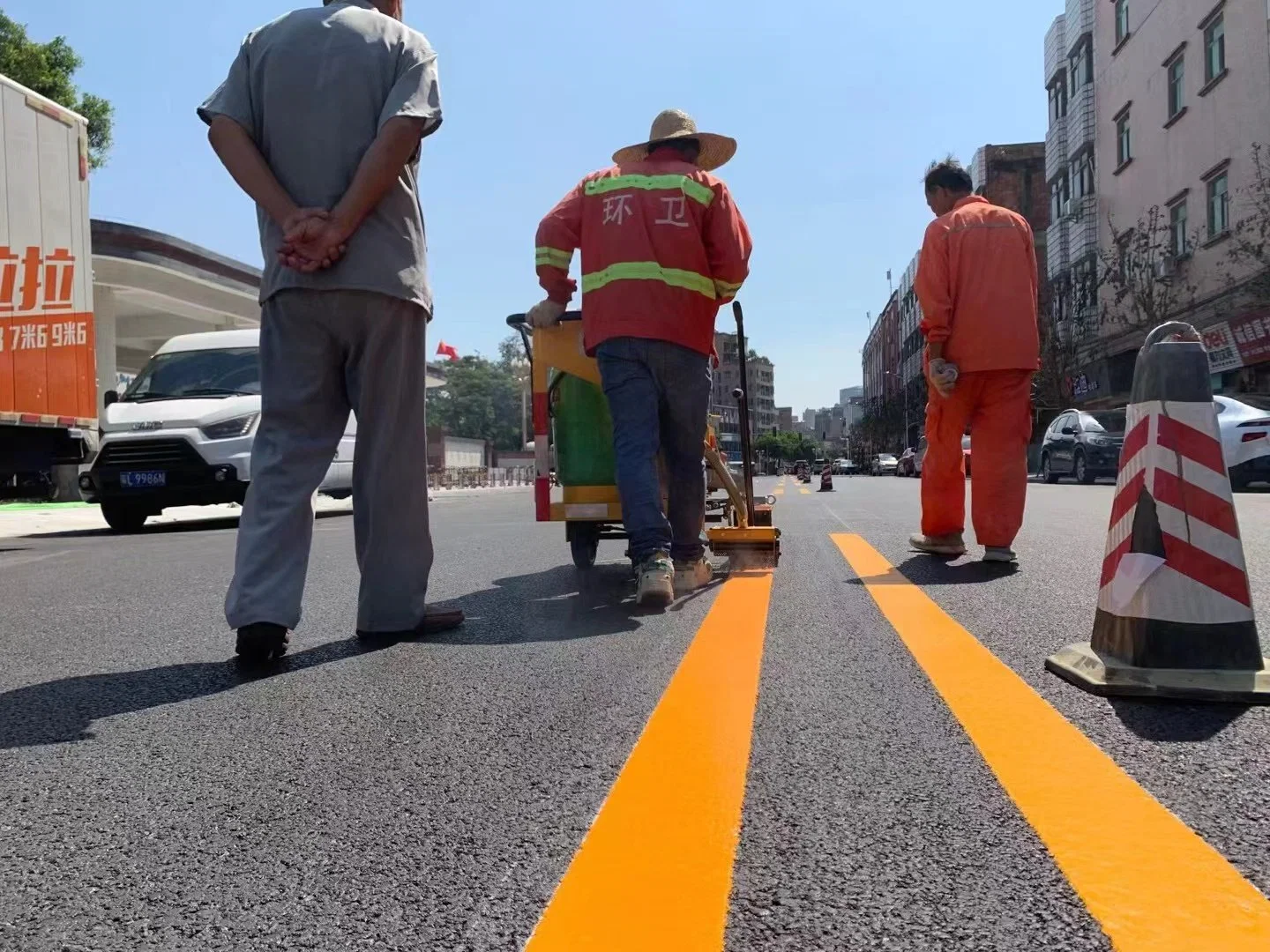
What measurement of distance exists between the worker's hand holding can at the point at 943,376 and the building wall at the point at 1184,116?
23.2 metres

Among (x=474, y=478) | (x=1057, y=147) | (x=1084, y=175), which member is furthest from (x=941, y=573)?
(x=474, y=478)

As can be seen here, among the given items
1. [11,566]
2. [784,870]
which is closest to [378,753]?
[784,870]

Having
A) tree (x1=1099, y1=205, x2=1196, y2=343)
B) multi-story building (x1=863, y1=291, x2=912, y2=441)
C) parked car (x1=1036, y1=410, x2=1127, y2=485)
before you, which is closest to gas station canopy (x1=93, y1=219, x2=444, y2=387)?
parked car (x1=1036, y1=410, x2=1127, y2=485)

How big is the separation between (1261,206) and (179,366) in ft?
73.7

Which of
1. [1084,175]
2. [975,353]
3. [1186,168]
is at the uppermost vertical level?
[1084,175]

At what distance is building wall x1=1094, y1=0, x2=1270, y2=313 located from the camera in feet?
80.5

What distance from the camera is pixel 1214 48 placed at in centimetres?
2642

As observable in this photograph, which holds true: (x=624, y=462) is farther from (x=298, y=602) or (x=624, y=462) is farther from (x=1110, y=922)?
(x=1110, y=922)

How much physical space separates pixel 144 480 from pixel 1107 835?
10.5 metres

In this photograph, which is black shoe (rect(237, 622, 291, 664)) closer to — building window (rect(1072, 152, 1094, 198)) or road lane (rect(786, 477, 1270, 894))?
road lane (rect(786, 477, 1270, 894))

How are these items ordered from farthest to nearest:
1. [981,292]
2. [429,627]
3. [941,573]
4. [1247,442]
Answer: [1247,442] → [981,292] → [941,573] → [429,627]

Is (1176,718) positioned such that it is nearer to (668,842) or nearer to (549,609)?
(668,842)

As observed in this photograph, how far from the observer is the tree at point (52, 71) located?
22609 millimetres

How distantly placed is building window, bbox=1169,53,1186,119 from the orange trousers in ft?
90.7
